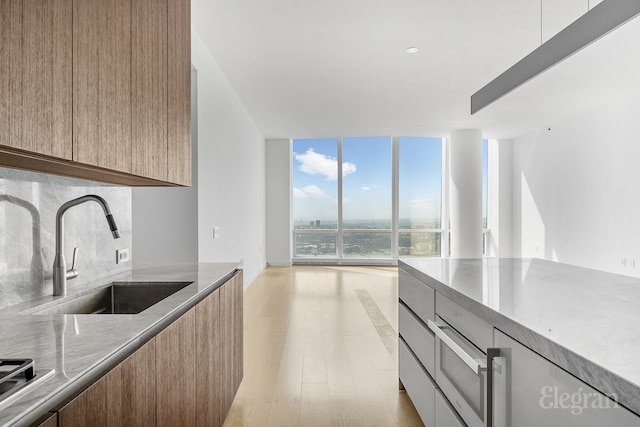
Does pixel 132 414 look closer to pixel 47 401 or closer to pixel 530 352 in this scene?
pixel 47 401

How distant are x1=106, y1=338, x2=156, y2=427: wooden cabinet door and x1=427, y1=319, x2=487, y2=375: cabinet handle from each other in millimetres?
950

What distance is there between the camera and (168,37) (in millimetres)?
1896

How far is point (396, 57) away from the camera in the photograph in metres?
4.08

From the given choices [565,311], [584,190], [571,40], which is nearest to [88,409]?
[565,311]

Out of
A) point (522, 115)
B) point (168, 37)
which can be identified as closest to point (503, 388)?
point (168, 37)

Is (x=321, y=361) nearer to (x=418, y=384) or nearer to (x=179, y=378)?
(x=418, y=384)

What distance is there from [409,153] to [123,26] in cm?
770

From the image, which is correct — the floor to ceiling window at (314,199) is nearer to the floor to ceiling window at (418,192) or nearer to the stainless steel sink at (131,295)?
the floor to ceiling window at (418,192)

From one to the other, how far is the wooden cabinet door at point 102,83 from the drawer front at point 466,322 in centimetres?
133

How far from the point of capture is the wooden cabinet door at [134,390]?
89 cm

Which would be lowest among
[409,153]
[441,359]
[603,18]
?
[441,359]

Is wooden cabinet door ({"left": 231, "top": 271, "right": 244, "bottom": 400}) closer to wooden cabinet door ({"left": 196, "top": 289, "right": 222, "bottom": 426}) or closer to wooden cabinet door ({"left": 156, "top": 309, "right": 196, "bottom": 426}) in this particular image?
wooden cabinet door ({"left": 196, "top": 289, "right": 222, "bottom": 426})

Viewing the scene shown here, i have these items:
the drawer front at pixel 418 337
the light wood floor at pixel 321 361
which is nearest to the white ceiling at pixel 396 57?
the drawer front at pixel 418 337

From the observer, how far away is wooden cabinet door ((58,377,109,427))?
716 millimetres
